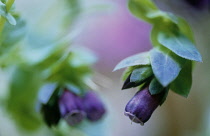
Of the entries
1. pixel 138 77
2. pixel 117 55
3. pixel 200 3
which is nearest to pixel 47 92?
pixel 138 77

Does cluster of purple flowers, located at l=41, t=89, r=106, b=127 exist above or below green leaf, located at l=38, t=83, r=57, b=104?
below

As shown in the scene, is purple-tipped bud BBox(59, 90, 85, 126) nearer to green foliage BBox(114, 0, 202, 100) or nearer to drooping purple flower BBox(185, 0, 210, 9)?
green foliage BBox(114, 0, 202, 100)

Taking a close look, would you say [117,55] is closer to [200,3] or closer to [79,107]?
[200,3]

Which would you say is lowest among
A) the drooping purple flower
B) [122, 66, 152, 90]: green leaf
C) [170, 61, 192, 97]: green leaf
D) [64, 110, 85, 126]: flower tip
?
the drooping purple flower

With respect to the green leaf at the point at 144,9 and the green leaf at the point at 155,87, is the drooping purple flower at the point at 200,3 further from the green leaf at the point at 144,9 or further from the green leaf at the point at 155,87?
the green leaf at the point at 155,87

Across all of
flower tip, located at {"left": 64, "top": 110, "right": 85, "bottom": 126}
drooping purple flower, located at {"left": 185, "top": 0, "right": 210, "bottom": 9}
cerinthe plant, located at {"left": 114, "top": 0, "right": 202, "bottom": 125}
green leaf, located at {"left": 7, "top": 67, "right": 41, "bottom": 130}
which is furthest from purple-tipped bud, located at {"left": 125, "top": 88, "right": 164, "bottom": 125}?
drooping purple flower, located at {"left": 185, "top": 0, "right": 210, "bottom": 9}

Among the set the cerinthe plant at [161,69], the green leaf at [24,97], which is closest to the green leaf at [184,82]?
the cerinthe plant at [161,69]

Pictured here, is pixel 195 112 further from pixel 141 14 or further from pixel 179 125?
pixel 141 14
